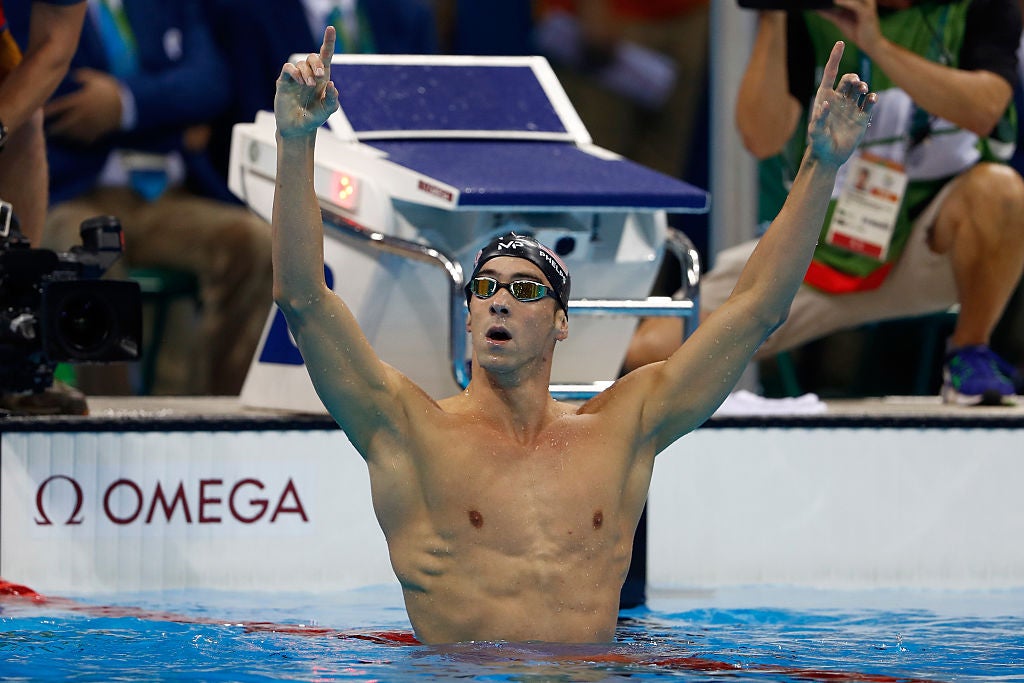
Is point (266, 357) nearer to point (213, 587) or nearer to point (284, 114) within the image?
point (213, 587)

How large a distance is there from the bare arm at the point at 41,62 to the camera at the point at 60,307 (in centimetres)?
45

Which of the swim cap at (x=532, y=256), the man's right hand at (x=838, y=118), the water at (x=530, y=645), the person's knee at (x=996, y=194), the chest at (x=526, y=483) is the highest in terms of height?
the person's knee at (x=996, y=194)

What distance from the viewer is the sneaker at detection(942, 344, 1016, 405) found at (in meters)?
5.23

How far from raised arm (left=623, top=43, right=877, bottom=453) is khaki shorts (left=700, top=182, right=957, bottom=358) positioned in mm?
2246

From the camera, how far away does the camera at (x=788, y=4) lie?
4.86m

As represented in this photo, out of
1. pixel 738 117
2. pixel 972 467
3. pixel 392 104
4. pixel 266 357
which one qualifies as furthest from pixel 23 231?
pixel 972 467

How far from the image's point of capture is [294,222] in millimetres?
2934

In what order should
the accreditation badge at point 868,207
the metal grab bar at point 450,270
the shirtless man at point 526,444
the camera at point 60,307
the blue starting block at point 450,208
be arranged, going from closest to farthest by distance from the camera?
the shirtless man at point 526,444
the camera at point 60,307
the metal grab bar at point 450,270
the blue starting block at point 450,208
the accreditation badge at point 868,207

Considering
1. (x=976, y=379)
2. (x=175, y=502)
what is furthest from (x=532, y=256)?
(x=976, y=379)

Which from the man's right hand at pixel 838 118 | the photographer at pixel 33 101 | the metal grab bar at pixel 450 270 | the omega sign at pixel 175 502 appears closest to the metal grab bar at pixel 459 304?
the metal grab bar at pixel 450 270

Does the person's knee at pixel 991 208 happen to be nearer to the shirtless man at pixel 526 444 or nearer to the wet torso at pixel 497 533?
the shirtless man at pixel 526 444

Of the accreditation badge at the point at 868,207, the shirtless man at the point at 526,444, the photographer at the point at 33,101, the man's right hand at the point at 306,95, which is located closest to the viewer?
the man's right hand at the point at 306,95

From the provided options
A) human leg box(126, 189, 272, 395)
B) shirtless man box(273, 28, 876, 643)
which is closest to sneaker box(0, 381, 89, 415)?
human leg box(126, 189, 272, 395)

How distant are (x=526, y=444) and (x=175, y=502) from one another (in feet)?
5.20
